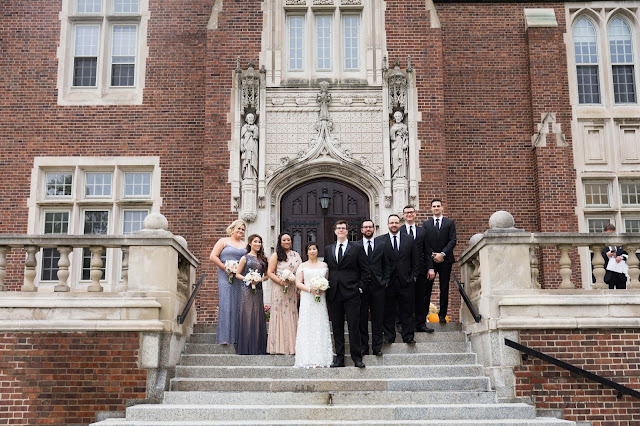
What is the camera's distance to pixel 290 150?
14039 mm

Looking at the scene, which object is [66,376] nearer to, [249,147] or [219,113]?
[249,147]

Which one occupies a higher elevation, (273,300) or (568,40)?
(568,40)

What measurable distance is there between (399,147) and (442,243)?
13.3ft

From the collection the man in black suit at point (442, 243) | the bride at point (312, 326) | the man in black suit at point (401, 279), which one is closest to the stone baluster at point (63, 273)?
the bride at point (312, 326)

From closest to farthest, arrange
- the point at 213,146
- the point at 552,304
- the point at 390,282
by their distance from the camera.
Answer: the point at 552,304 < the point at 390,282 < the point at 213,146

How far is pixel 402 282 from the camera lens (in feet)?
31.2

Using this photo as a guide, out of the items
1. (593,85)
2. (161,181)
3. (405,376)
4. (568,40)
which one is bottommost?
(405,376)

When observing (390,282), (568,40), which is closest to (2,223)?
(390,282)

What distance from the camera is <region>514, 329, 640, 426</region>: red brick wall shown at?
8562 millimetres

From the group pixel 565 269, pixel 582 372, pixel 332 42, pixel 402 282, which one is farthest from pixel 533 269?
pixel 332 42

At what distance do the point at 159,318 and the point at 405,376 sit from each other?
3127 millimetres

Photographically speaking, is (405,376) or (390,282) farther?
(390,282)

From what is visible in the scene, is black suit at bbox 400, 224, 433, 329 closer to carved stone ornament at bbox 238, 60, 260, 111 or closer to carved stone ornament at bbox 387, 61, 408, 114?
carved stone ornament at bbox 387, 61, 408, 114

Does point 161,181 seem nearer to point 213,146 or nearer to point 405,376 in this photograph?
point 213,146
